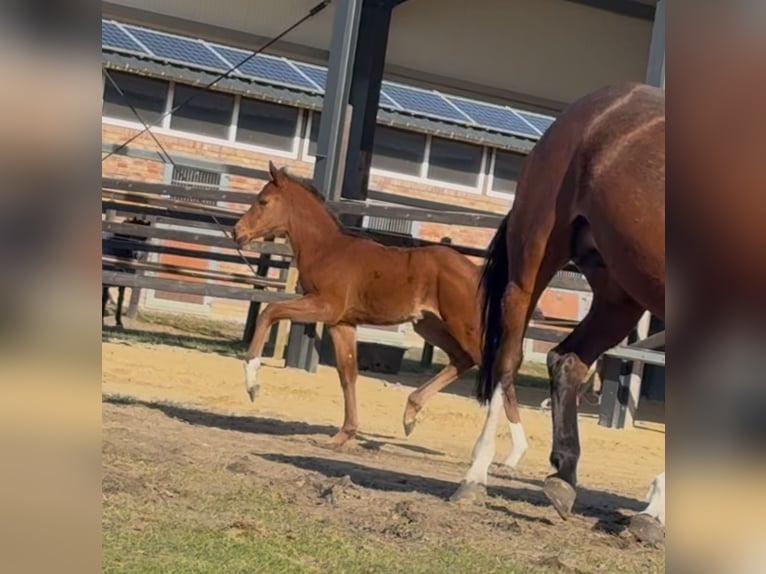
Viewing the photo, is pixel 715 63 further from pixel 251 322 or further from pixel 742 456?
pixel 251 322

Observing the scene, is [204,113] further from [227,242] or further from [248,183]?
[227,242]

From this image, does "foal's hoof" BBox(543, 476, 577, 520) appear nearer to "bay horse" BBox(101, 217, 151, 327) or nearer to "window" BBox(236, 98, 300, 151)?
"bay horse" BBox(101, 217, 151, 327)

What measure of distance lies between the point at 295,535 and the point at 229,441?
8.34 ft

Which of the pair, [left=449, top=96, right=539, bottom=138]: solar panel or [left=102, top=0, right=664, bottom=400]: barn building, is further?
[left=449, top=96, right=539, bottom=138]: solar panel

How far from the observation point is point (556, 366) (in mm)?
5453

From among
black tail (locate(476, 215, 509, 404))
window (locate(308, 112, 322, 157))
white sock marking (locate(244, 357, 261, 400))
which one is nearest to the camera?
black tail (locate(476, 215, 509, 404))

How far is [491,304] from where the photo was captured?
19.5 feet

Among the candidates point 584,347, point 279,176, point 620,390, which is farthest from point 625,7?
point 584,347

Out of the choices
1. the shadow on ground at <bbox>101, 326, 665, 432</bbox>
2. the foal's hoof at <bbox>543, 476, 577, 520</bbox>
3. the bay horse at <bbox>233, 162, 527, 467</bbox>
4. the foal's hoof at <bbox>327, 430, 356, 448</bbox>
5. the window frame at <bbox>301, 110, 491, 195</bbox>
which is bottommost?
the shadow on ground at <bbox>101, 326, 665, 432</bbox>

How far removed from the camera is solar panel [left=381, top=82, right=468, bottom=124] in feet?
74.4

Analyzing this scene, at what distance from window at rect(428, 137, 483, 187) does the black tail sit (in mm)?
17157

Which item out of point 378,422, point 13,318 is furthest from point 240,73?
point 13,318

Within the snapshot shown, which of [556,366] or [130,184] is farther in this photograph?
[130,184]

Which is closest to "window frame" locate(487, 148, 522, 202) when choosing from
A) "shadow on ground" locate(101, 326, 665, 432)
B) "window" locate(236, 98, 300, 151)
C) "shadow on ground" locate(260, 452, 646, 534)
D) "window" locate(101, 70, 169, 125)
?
"window" locate(236, 98, 300, 151)
